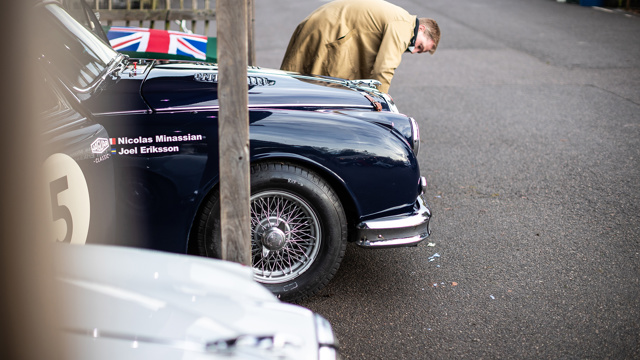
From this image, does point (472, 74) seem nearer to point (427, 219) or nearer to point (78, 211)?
point (427, 219)

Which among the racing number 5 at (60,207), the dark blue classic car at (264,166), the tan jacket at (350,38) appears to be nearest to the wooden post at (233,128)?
the dark blue classic car at (264,166)

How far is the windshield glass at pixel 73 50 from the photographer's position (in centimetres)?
316

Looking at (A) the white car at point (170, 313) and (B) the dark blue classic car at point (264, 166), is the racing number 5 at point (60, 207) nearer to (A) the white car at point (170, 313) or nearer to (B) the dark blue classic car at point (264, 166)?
(B) the dark blue classic car at point (264, 166)

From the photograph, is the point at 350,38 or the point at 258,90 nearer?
the point at 258,90

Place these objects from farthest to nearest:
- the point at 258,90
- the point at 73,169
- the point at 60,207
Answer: the point at 258,90 → the point at 73,169 → the point at 60,207

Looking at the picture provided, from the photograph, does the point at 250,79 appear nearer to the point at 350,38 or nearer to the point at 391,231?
the point at 391,231

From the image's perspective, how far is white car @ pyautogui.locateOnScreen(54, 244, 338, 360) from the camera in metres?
1.59

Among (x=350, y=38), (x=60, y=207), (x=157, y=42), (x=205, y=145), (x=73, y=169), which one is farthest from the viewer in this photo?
(x=157, y=42)

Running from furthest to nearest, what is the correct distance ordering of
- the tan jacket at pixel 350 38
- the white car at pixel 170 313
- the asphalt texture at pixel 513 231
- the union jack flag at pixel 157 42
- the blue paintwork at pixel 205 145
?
the union jack flag at pixel 157 42 → the tan jacket at pixel 350 38 → the asphalt texture at pixel 513 231 → the blue paintwork at pixel 205 145 → the white car at pixel 170 313

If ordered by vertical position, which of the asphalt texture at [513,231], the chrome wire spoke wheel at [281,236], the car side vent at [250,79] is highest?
the car side vent at [250,79]

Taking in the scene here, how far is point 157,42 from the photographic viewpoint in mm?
5852

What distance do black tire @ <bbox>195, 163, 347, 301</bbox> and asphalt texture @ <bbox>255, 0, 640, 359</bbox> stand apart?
0.75 ft

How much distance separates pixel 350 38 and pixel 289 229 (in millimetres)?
2554

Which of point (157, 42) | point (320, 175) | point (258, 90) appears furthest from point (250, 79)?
point (157, 42)
